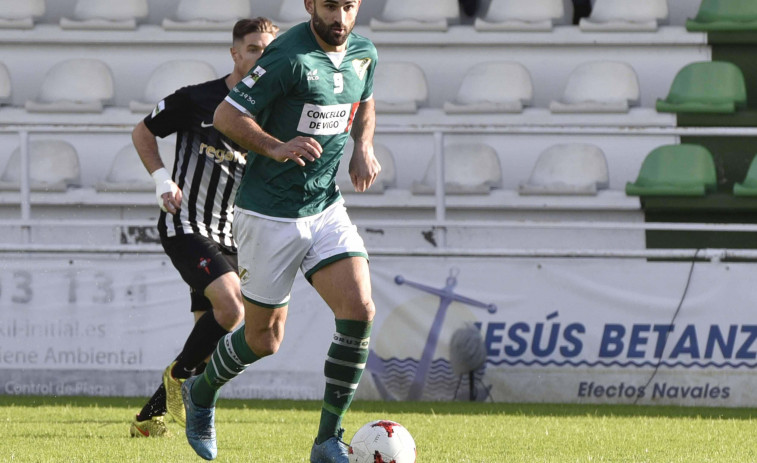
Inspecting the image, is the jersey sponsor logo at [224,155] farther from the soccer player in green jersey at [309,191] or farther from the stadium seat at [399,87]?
the stadium seat at [399,87]

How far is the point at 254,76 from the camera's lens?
4832 mm

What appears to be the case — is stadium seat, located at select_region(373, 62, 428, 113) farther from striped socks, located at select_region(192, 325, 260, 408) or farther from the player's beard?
the player's beard

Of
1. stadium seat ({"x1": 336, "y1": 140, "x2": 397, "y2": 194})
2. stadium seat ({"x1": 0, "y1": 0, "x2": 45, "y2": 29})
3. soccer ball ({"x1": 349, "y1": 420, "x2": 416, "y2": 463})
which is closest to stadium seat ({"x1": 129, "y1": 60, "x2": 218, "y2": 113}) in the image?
stadium seat ({"x1": 0, "y1": 0, "x2": 45, "y2": 29})

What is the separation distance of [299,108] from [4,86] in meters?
9.00

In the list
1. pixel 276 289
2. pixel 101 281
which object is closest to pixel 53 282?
pixel 101 281

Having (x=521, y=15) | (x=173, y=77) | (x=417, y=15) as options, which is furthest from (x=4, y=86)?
(x=521, y=15)

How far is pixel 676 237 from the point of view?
38.5 feet

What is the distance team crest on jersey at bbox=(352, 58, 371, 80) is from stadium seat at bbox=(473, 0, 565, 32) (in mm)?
7972

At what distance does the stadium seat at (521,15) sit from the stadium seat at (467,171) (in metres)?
1.45

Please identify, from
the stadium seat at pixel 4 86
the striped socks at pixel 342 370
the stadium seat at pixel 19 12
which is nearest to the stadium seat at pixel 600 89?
the stadium seat at pixel 4 86

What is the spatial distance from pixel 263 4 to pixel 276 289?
978 centimetres

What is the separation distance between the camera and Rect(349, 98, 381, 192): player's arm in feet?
16.8

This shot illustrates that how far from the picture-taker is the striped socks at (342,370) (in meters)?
4.92

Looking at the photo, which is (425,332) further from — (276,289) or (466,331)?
(276,289)
